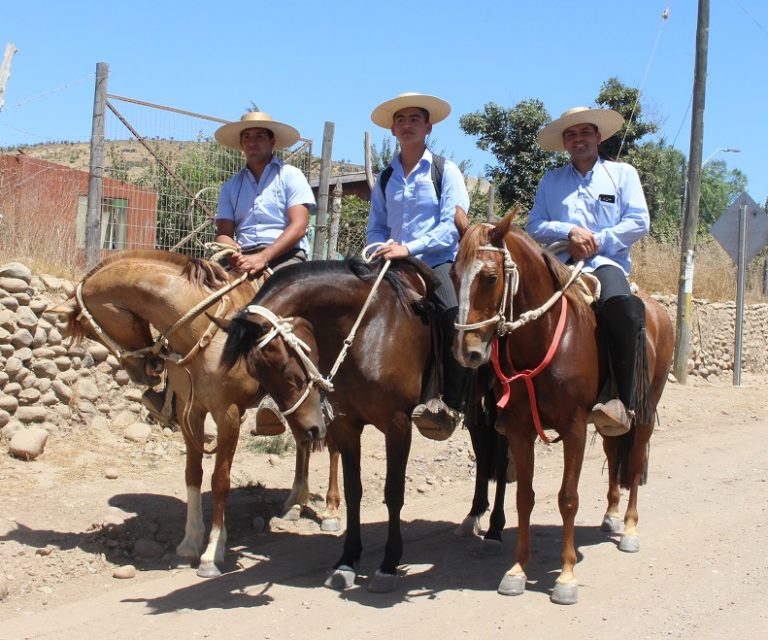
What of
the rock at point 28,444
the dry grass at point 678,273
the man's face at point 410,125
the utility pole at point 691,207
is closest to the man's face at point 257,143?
the man's face at point 410,125

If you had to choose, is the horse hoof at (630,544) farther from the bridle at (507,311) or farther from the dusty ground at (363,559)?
the bridle at (507,311)

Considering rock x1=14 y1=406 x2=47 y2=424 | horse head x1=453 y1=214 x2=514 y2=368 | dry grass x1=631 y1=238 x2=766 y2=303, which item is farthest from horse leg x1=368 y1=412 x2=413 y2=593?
dry grass x1=631 y1=238 x2=766 y2=303

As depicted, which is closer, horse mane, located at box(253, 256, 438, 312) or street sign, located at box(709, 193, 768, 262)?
horse mane, located at box(253, 256, 438, 312)

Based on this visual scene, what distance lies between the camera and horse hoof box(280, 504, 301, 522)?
22.1ft

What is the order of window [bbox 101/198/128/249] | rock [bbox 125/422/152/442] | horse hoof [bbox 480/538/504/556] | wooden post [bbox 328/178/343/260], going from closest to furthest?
horse hoof [bbox 480/538/504/556] → rock [bbox 125/422/152/442] → window [bbox 101/198/128/249] → wooden post [bbox 328/178/343/260]

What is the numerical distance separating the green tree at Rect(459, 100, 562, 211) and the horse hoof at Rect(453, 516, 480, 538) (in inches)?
593

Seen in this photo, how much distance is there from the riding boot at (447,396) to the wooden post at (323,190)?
491 centimetres

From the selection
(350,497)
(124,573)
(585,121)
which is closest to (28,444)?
(124,573)

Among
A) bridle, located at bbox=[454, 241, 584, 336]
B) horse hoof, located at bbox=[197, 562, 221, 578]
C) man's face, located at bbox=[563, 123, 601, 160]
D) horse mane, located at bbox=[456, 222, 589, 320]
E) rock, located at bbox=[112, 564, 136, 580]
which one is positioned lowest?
rock, located at bbox=[112, 564, 136, 580]

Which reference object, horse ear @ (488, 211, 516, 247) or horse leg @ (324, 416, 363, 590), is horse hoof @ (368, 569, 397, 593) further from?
horse ear @ (488, 211, 516, 247)

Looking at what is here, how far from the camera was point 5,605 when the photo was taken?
15.9 feet

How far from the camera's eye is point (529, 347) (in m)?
4.98

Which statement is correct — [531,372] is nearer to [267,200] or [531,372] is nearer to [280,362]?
[280,362]

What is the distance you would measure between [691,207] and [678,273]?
8.53 feet
